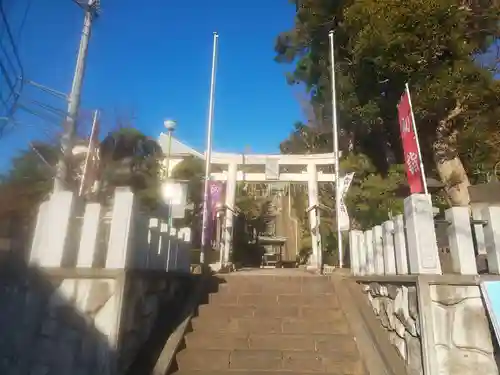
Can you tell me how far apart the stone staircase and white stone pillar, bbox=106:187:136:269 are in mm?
1537

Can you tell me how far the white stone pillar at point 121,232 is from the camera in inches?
171

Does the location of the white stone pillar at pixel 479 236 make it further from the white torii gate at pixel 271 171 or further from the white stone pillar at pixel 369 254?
the white torii gate at pixel 271 171

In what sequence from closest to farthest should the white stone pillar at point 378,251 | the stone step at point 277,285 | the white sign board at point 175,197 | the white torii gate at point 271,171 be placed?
the white stone pillar at point 378,251
the stone step at point 277,285
the white sign board at point 175,197
the white torii gate at point 271,171

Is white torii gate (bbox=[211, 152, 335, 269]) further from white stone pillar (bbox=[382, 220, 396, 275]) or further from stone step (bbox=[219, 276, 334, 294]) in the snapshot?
white stone pillar (bbox=[382, 220, 396, 275])

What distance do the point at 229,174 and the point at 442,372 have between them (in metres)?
11.2

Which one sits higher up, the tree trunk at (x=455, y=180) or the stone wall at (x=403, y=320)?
the tree trunk at (x=455, y=180)

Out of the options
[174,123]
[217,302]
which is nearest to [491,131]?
[217,302]

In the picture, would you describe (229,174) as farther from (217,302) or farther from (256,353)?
(256,353)

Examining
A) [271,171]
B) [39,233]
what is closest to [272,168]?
[271,171]

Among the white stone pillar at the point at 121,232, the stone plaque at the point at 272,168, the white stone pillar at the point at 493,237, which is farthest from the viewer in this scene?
the stone plaque at the point at 272,168

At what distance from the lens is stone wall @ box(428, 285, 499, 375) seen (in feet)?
12.1

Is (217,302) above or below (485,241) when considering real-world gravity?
below

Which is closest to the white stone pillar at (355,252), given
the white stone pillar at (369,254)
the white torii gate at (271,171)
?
the white stone pillar at (369,254)

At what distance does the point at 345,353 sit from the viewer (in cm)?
477
